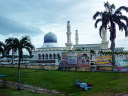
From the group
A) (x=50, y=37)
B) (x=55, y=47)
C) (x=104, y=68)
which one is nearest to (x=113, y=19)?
(x=104, y=68)

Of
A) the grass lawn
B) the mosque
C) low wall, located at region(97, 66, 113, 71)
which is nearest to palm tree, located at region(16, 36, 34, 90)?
the grass lawn

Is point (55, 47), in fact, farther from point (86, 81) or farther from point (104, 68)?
point (86, 81)

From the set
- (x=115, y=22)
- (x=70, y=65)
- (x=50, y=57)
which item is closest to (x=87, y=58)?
(x=70, y=65)

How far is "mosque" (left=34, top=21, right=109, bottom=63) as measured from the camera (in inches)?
2781

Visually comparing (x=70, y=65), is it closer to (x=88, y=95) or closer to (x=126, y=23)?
(x=126, y=23)

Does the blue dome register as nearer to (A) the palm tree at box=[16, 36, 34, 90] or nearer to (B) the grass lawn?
(B) the grass lawn

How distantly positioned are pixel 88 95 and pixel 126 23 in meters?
21.4

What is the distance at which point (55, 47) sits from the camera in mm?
87750

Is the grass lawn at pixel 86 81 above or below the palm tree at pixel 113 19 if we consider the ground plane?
below

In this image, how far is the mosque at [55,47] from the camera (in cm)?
7062

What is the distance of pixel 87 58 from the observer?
106ft

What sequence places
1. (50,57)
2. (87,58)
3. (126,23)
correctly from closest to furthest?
(126,23) < (87,58) < (50,57)

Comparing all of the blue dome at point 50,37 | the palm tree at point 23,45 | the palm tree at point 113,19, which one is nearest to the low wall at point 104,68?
Result: the palm tree at point 113,19

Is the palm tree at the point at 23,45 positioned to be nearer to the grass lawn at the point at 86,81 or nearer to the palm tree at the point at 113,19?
the grass lawn at the point at 86,81
